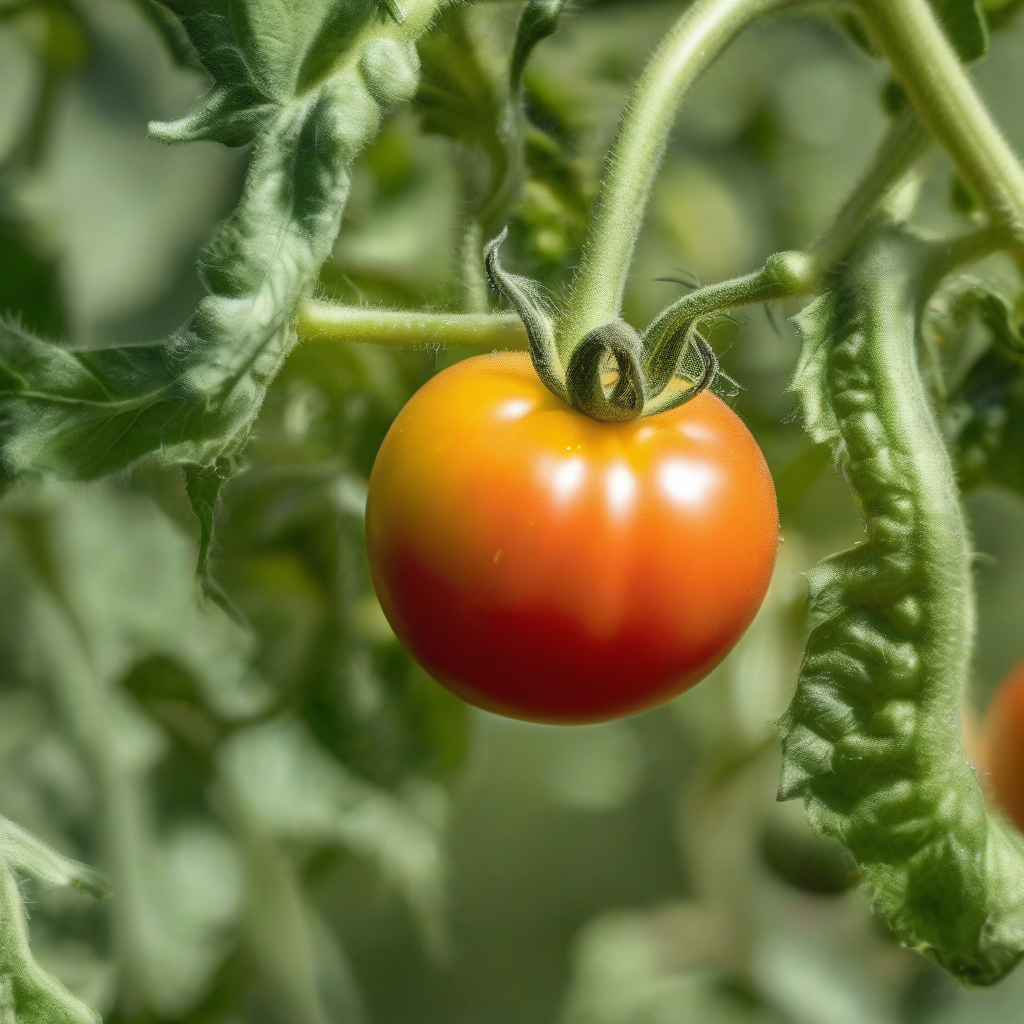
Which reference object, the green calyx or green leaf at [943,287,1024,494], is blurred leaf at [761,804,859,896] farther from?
the green calyx

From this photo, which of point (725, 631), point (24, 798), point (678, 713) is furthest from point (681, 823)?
point (725, 631)

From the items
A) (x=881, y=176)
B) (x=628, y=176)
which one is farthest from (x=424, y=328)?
(x=881, y=176)

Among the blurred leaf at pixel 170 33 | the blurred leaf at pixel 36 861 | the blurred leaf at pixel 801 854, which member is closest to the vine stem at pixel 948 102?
the blurred leaf at pixel 170 33

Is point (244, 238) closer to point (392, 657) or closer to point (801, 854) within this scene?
point (392, 657)

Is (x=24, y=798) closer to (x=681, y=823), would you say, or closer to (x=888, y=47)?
(x=681, y=823)

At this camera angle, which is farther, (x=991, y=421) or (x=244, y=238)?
(x=991, y=421)

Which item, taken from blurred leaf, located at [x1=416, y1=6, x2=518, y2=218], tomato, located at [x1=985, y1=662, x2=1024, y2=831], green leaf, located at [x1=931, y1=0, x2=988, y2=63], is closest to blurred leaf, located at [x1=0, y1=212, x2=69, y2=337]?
blurred leaf, located at [x1=416, y1=6, x2=518, y2=218]

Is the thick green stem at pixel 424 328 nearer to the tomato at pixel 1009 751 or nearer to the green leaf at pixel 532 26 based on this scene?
the green leaf at pixel 532 26
